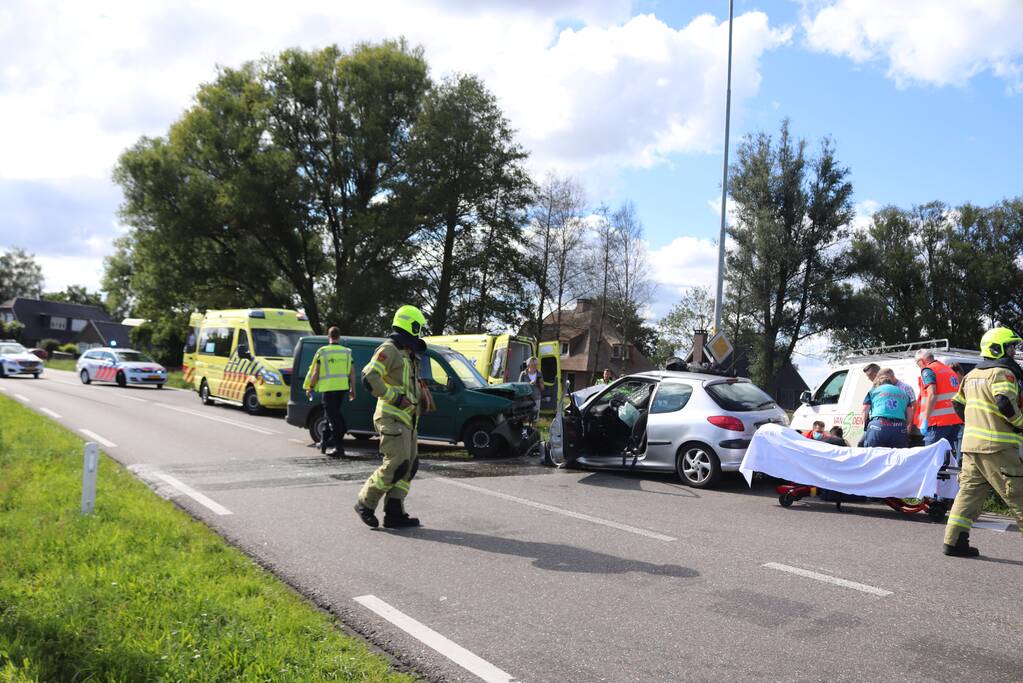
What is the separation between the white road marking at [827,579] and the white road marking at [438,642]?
2850mm

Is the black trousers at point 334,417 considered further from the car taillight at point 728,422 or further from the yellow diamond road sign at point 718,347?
the yellow diamond road sign at point 718,347

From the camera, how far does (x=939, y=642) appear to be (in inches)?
175

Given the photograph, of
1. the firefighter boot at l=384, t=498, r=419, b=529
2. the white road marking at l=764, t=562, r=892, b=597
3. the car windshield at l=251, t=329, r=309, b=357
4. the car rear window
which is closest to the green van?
the car rear window

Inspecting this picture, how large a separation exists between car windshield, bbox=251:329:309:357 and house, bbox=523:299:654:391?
56.6 ft

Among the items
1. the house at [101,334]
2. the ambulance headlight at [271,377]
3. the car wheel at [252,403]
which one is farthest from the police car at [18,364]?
the house at [101,334]

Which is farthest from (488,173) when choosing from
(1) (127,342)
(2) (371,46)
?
(1) (127,342)

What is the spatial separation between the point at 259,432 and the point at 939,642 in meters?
12.9

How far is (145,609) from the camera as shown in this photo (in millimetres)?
4504

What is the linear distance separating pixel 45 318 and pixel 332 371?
97.4 metres

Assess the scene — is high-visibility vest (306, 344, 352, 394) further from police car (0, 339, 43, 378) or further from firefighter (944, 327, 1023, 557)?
police car (0, 339, 43, 378)

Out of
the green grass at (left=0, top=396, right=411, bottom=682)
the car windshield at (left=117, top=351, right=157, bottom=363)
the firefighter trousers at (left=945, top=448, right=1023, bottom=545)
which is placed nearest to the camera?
the green grass at (left=0, top=396, right=411, bottom=682)

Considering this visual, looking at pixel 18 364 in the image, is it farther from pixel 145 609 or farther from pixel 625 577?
pixel 625 577

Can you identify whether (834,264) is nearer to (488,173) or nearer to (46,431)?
(488,173)

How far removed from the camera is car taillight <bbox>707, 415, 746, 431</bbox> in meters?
10.2
